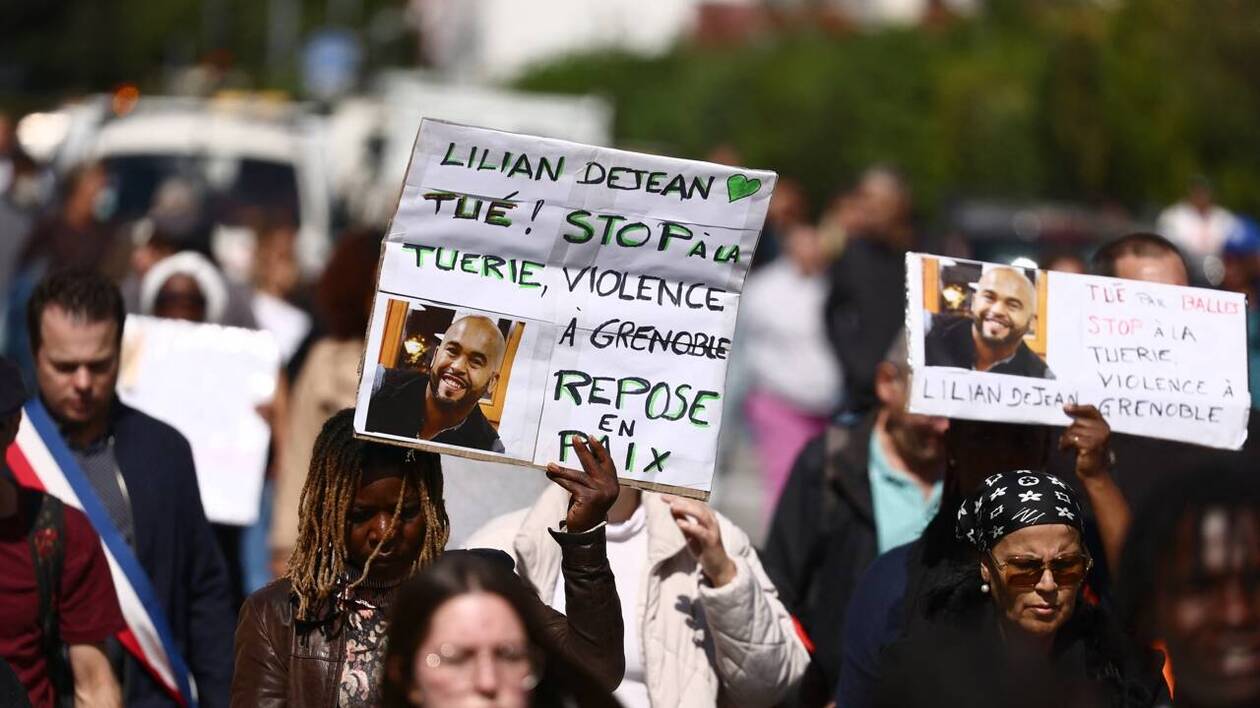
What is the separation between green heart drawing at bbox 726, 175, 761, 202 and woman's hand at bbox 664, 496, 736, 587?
2.51 ft

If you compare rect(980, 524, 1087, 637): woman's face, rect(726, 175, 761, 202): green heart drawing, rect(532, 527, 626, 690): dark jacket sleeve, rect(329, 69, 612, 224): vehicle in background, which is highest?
rect(329, 69, 612, 224): vehicle in background

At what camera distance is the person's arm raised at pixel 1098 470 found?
520 centimetres

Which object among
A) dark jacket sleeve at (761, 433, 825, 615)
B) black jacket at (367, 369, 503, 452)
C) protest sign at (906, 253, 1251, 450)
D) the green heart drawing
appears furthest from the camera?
dark jacket sleeve at (761, 433, 825, 615)

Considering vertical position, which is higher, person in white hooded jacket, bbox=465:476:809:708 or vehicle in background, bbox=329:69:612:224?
vehicle in background, bbox=329:69:612:224

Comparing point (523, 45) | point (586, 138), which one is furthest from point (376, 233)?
point (523, 45)

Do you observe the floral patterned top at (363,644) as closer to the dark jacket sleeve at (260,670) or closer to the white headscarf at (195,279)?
the dark jacket sleeve at (260,670)

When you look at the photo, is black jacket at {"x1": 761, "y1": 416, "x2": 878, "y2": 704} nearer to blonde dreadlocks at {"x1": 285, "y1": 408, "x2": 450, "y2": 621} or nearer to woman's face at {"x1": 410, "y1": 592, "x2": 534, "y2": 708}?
blonde dreadlocks at {"x1": 285, "y1": 408, "x2": 450, "y2": 621}

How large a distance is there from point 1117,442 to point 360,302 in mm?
2891

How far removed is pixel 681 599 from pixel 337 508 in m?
1.12

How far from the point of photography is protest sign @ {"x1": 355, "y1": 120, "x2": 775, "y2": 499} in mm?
4633

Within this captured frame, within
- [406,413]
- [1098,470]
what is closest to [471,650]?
[406,413]

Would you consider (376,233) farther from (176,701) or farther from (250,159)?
Answer: (250,159)

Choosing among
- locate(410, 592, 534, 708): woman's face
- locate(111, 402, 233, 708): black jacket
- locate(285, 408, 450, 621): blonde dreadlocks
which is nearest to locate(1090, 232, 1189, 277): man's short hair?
locate(285, 408, 450, 621): blonde dreadlocks

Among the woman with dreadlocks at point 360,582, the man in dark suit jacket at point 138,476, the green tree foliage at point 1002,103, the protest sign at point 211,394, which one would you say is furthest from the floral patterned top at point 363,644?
the green tree foliage at point 1002,103
